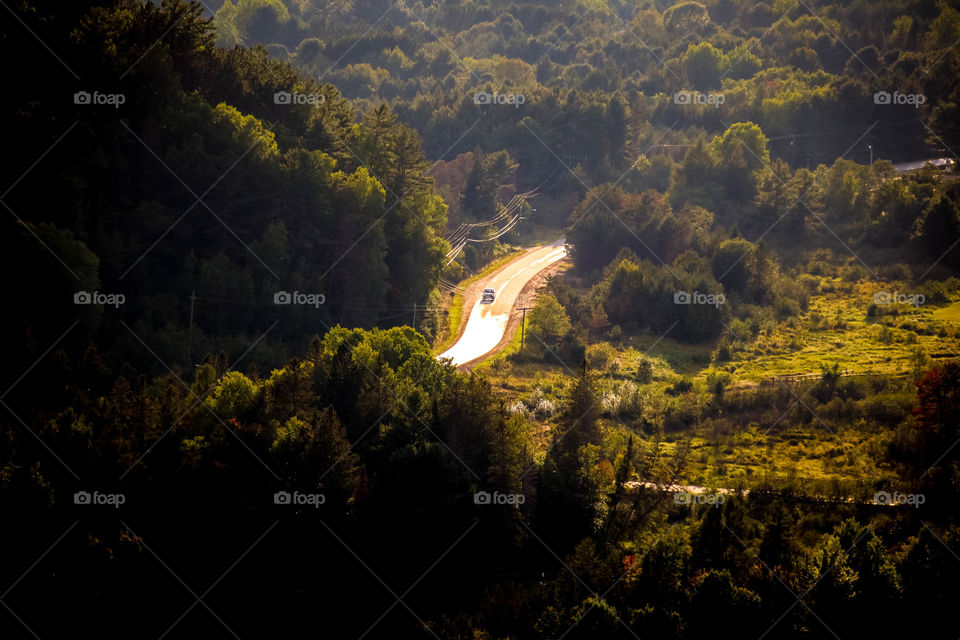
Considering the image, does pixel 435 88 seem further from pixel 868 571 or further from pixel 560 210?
pixel 868 571

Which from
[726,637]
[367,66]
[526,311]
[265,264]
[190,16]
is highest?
[367,66]

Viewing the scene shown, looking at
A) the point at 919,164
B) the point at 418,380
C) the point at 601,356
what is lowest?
the point at 601,356

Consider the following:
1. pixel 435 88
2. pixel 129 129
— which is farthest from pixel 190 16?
pixel 435 88

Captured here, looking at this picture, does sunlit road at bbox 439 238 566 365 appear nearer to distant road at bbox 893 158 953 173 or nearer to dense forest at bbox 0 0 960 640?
dense forest at bbox 0 0 960 640

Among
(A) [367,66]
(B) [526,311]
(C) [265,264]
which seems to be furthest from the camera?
(A) [367,66]

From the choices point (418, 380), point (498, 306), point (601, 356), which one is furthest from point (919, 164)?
point (418, 380)

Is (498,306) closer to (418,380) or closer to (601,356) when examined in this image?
(601,356)

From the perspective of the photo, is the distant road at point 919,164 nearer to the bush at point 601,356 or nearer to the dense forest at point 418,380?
the dense forest at point 418,380
